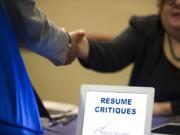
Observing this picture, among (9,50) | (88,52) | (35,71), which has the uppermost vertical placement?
(9,50)

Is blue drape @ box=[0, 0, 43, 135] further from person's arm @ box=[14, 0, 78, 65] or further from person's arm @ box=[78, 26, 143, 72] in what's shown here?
person's arm @ box=[78, 26, 143, 72]

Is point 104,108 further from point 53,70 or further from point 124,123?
point 53,70

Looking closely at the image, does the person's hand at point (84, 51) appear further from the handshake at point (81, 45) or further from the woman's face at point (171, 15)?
the woman's face at point (171, 15)

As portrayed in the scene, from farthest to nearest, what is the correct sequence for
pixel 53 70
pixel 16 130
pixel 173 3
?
pixel 53 70 < pixel 173 3 < pixel 16 130

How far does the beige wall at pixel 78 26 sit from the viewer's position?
8.52 ft

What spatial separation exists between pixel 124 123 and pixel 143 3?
1.79 meters

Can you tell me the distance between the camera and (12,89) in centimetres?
81

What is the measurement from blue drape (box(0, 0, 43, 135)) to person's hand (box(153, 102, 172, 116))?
2.17 feet

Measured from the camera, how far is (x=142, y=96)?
2.81ft

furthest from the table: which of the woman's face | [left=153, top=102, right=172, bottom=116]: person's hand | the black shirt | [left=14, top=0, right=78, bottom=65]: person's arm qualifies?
the woman's face

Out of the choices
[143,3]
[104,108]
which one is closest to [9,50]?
[104,108]

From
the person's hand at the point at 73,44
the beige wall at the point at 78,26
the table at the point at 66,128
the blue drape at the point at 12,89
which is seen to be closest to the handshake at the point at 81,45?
the person's hand at the point at 73,44

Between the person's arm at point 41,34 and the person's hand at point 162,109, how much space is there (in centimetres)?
49

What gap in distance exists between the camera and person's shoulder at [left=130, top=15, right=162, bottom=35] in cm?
175
